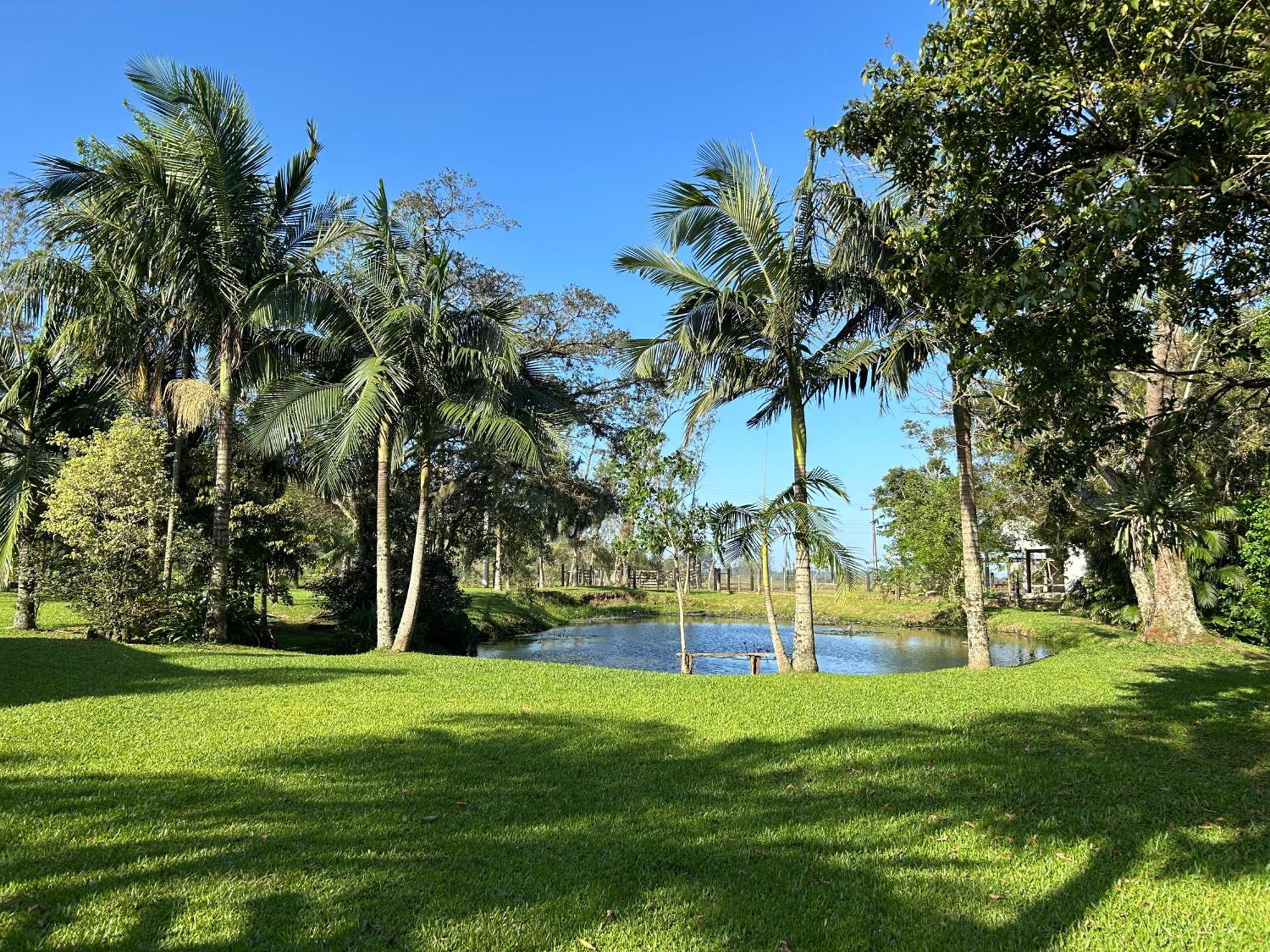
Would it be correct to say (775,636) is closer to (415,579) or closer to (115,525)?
(415,579)

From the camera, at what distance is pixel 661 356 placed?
12.7 meters

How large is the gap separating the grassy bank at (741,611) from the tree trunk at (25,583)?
12.9m

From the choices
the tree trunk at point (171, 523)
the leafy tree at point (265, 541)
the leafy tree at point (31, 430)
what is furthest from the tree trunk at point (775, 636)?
the leafy tree at point (31, 430)

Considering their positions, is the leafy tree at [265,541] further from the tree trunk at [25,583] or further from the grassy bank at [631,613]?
the tree trunk at [25,583]

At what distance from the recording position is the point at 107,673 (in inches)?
372

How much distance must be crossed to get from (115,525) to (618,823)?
11.7 meters

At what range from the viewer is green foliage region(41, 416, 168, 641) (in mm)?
12734

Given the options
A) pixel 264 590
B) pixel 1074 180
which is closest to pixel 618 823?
pixel 1074 180

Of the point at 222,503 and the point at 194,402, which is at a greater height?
the point at 194,402

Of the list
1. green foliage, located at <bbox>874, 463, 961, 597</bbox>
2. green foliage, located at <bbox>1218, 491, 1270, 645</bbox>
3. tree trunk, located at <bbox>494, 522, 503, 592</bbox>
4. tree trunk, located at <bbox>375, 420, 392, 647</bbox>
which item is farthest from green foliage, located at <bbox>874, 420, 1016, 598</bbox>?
tree trunk, located at <bbox>375, 420, 392, 647</bbox>

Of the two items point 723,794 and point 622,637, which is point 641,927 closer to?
point 723,794

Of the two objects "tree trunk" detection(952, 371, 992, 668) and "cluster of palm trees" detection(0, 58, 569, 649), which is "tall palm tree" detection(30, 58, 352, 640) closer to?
"cluster of palm trees" detection(0, 58, 569, 649)

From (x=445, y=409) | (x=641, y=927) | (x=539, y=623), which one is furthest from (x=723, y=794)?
(x=539, y=623)

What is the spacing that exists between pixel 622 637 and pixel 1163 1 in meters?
24.2
